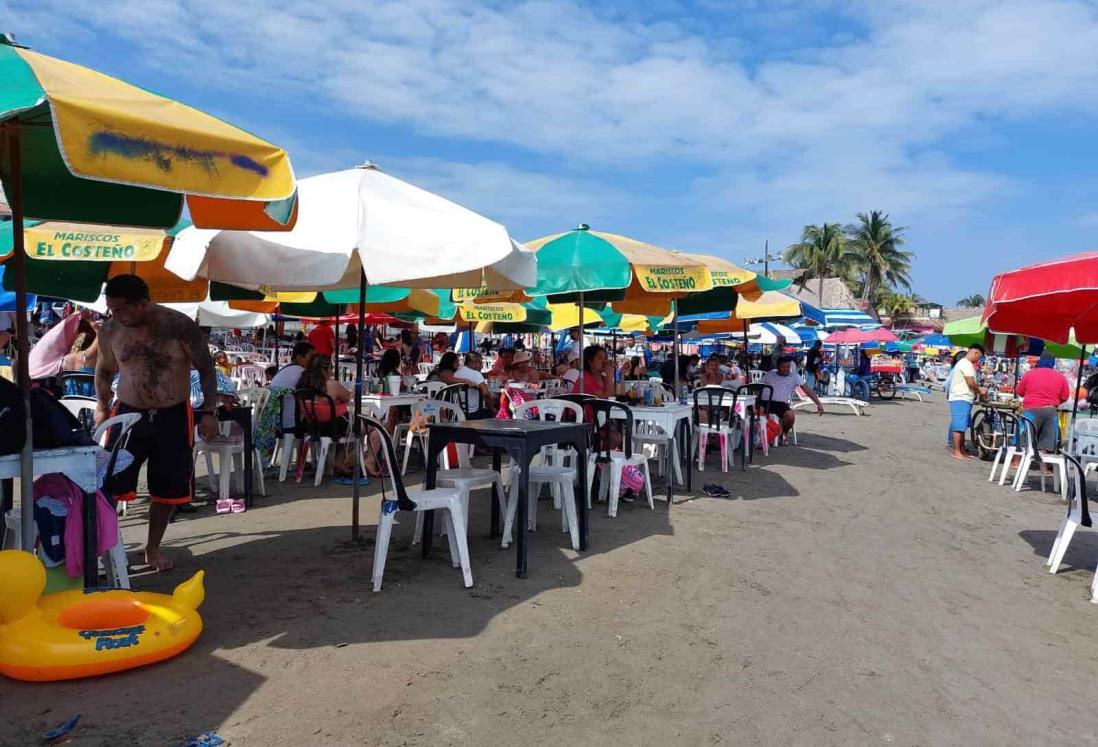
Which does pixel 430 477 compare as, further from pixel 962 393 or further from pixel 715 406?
pixel 962 393

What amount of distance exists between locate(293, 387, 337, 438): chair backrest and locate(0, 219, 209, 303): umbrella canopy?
130 cm

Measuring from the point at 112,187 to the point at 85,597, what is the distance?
8.21 ft

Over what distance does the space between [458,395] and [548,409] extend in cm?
188

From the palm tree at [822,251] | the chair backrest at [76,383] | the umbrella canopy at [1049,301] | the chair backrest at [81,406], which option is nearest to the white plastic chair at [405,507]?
the chair backrest at [81,406]

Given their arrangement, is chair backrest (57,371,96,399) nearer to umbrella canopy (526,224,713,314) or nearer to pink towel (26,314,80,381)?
pink towel (26,314,80,381)

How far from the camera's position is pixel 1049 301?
233 inches

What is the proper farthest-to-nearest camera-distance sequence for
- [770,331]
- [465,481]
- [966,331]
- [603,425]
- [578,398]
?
[770,331] < [966,331] < [603,425] < [578,398] < [465,481]

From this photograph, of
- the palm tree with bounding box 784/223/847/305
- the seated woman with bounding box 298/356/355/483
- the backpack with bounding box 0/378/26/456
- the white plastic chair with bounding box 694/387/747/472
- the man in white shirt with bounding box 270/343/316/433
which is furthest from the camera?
the palm tree with bounding box 784/223/847/305

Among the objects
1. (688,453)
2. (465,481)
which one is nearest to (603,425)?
(688,453)

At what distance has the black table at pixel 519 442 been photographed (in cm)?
452

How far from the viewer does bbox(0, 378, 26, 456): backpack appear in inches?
128

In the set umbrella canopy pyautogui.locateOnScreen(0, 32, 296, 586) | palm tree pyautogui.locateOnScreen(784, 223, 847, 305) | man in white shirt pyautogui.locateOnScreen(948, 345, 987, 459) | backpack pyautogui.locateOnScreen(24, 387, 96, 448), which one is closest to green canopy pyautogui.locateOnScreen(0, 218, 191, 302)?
umbrella canopy pyautogui.locateOnScreen(0, 32, 296, 586)

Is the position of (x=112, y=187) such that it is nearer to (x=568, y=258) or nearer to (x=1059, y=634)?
(x=568, y=258)

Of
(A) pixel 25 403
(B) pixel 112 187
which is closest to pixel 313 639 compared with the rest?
(A) pixel 25 403
